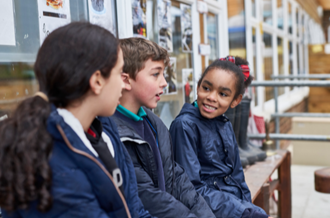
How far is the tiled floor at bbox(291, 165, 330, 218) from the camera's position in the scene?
10.0 ft

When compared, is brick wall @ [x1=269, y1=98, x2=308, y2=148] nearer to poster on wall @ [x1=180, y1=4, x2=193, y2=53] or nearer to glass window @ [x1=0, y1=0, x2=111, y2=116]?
poster on wall @ [x1=180, y1=4, x2=193, y2=53]

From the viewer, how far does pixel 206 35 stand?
286 cm

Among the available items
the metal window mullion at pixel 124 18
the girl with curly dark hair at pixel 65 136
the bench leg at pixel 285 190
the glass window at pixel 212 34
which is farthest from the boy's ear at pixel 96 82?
the glass window at pixel 212 34

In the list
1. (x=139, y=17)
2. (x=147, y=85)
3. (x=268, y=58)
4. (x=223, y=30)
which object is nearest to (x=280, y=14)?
(x=268, y=58)

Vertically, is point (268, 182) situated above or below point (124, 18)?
below

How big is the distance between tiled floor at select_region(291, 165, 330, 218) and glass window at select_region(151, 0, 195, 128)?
1.50 metres

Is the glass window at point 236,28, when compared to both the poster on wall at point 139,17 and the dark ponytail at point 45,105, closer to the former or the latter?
the poster on wall at point 139,17

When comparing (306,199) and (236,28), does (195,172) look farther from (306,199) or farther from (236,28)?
(236,28)

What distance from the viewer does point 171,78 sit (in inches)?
91.7

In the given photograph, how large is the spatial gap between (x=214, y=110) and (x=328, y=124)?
3.47 m

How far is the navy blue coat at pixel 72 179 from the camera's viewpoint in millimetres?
705

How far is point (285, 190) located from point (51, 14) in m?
2.08

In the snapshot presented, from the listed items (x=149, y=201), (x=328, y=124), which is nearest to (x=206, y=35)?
(x=149, y=201)

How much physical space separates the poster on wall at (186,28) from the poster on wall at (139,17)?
53cm
